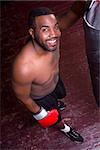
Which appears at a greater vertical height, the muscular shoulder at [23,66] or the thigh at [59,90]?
the muscular shoulder at [23,66]

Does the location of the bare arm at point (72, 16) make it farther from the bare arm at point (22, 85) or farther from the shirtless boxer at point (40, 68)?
the bare arm at point (22, 85)

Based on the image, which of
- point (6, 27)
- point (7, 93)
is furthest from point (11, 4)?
point (7, 93)

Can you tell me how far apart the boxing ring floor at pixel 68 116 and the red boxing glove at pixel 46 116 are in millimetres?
225

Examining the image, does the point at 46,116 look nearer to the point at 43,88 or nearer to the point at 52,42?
the point at 43,88

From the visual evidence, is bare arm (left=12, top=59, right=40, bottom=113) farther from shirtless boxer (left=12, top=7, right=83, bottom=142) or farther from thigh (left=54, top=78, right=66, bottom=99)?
thigh (left=54, top=78, right=66, bottom=99)

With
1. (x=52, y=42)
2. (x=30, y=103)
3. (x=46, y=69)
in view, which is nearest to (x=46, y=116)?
(x=30, y=103)

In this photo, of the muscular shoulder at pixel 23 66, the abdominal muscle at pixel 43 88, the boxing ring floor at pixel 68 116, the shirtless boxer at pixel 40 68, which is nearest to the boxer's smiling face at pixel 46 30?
the shirtless boxer at pixel 40 68

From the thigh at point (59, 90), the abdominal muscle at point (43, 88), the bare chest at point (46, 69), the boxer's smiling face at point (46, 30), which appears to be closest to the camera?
the boxer's smiling face at point (46, 30)

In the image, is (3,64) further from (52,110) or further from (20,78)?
(20,78)

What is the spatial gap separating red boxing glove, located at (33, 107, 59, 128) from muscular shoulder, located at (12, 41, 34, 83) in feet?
0.79

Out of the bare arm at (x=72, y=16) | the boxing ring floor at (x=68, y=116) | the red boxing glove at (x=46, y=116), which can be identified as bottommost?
the boxing ring floor at (x=68, y=116)

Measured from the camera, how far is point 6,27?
249 cm

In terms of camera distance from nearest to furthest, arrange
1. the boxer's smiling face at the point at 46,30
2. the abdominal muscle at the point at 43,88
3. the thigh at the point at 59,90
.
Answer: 1. the boxer's smiling face at the point at 46,30
2. the abdominal muscle at the point at 43,88
3. the thigh at the point at 59,90

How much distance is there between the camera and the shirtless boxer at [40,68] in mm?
1210
